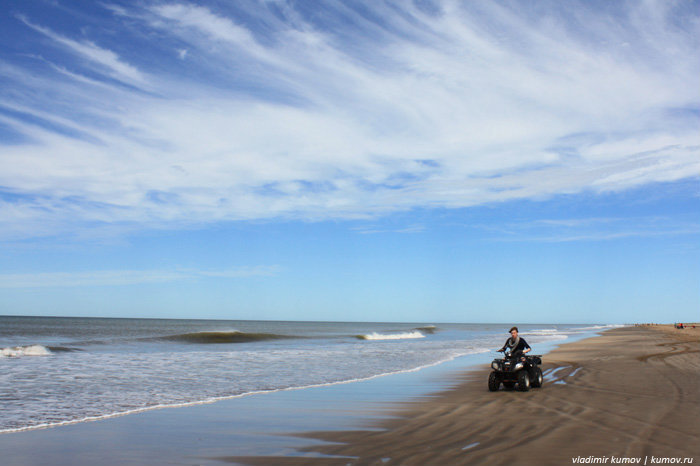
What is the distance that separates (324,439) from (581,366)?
1610 centimetres

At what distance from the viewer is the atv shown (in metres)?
13.6

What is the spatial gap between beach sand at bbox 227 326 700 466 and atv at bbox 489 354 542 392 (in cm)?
27

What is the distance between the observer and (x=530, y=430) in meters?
8.73

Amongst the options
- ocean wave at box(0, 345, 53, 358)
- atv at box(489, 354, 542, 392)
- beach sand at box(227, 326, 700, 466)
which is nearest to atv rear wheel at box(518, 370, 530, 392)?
atv at box(489, 354, 542, 392)

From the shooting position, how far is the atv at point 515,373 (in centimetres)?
1355

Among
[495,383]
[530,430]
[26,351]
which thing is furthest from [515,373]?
[26,351]

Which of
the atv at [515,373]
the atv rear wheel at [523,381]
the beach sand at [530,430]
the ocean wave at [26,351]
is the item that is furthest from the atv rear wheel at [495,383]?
the ocean wave at [26,351]

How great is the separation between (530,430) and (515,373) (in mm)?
5024

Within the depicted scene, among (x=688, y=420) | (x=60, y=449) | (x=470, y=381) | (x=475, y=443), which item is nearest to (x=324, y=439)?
(x=475, y=443)

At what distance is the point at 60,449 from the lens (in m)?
7.79

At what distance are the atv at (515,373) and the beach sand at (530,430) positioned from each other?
0.90ft

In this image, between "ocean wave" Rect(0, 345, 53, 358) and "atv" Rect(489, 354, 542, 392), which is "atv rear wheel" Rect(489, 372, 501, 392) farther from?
"ocean wave" Rect(0, 345, 53, 358)

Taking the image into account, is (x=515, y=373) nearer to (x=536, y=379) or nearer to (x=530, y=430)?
(x=536, y=379)

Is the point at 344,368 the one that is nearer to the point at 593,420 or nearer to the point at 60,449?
the point at 593,420
